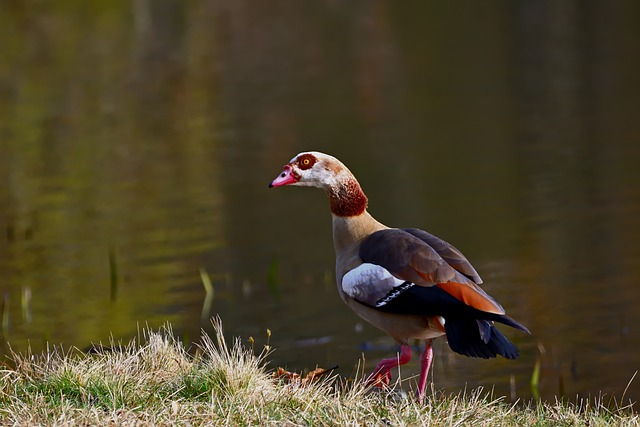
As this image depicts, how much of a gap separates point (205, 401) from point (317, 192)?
12187 millimetres

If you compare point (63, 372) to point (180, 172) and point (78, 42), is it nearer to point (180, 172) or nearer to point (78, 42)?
point (180, 172)

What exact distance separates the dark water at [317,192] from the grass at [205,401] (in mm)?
3123

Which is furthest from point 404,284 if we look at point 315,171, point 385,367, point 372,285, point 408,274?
point 315,171

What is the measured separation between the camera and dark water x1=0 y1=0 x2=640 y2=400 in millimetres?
11312

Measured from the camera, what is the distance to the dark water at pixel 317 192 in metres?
11.3

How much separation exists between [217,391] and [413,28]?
118ft

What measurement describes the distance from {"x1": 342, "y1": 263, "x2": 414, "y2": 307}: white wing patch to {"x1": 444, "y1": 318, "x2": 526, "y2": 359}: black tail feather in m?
0.37

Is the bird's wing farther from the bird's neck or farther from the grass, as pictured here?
the grass

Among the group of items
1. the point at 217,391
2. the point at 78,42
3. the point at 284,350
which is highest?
the point at 78,42

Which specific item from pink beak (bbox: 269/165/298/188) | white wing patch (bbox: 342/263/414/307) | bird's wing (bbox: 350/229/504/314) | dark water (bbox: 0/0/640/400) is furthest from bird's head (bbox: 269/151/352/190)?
dark water (bbox: 0/0/640/400)

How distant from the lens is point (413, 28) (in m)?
40.8

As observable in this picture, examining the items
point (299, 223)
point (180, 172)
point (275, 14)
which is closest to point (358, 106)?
point (180, 172)

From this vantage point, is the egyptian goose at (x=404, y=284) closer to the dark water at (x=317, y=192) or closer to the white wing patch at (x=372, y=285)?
the white wing patch at (x=372, y=285)

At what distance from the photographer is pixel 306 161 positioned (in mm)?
7035
